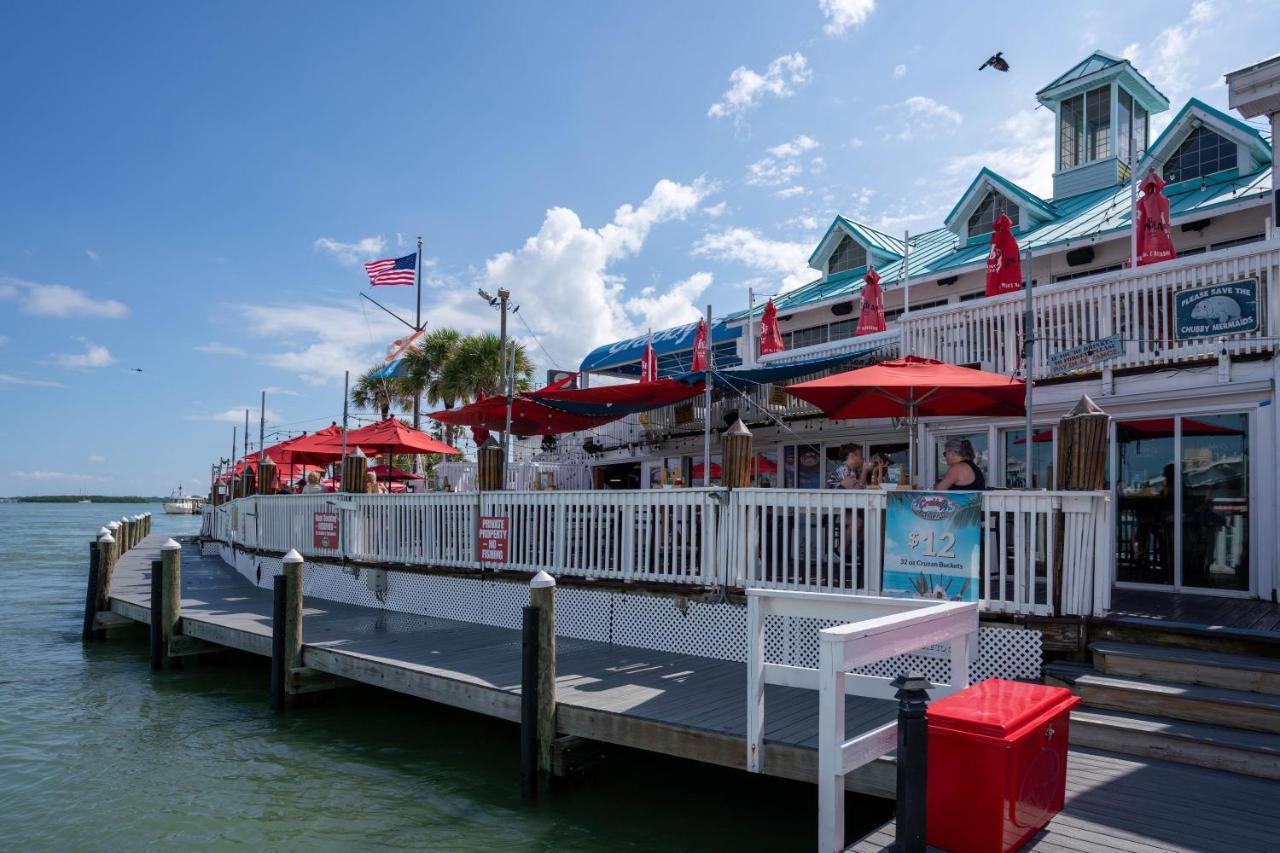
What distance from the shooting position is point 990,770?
13.0ft

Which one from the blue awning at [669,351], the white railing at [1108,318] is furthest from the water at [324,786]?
the blue awning at [669,351]

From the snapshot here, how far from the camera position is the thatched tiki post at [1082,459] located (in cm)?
675

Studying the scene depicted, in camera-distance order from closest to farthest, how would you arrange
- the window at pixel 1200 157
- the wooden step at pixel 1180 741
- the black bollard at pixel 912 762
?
the black bollard at pixel 912 762, the wooden step at pixel 1180 741, the window at pixel 1200 157

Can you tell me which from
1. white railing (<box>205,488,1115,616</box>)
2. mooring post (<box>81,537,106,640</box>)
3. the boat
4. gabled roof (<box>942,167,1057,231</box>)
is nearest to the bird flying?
gabled roof (<box>942,167,1057,231</box>)

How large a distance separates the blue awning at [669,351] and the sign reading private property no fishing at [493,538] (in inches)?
386

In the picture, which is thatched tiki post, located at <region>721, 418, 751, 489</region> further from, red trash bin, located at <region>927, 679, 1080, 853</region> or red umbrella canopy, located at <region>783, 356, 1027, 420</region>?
red trash bin, located at <region>927, 679, 1080, 853</region>

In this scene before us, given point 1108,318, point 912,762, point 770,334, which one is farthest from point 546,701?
point 770,334

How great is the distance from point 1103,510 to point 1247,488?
3350mm

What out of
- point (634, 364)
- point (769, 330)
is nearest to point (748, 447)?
point (769, 330)

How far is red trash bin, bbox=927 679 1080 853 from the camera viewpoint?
3.95 metres

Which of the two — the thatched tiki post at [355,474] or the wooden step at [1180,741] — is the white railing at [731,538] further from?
the wooden step at [1180,741]

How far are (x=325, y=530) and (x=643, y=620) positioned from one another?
7287 millimetres

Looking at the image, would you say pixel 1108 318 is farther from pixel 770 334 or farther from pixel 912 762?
pixel 912 762

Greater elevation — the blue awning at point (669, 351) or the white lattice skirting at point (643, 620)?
the blue awning at point (669, 351)
